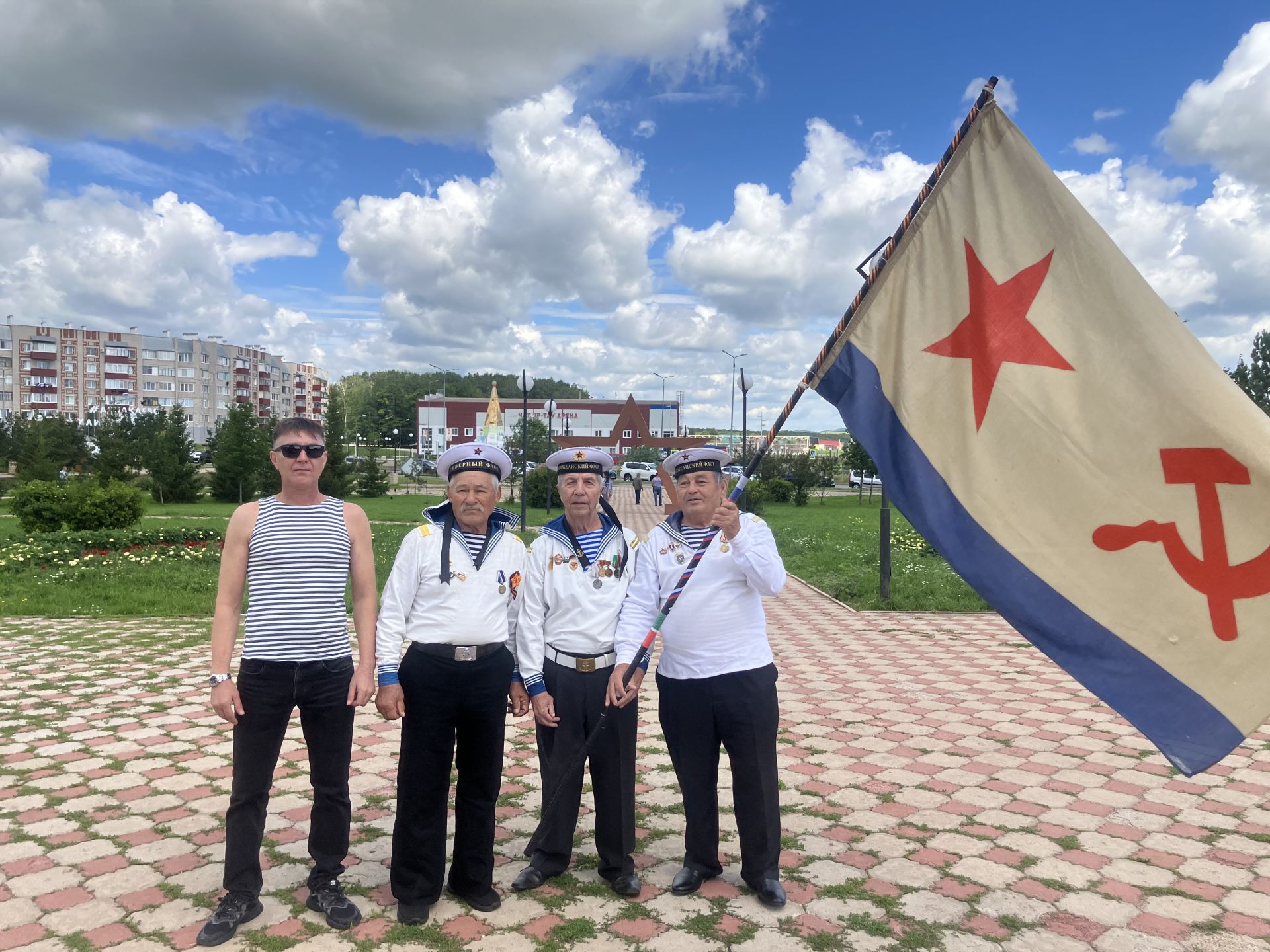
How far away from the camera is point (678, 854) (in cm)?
433

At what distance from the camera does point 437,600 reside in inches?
143

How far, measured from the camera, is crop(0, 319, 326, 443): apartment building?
98562 millimetres

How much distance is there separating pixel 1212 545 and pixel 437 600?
2793mm

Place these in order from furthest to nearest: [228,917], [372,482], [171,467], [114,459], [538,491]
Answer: [372,482] < [171,467] < [538,491] < [114,459] < [228,917]

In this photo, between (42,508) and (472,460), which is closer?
(472,460)

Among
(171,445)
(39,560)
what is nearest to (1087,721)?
(39,560)

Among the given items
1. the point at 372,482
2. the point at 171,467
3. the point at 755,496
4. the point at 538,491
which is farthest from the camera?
the point at 372,482

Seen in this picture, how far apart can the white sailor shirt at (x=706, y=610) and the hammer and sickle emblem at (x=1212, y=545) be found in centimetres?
140

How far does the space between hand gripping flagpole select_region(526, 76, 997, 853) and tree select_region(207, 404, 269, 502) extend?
34.2 m

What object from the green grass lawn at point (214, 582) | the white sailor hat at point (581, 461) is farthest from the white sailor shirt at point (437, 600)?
the green grass lawn at point (214, 582)

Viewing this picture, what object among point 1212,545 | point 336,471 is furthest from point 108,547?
point 336,471

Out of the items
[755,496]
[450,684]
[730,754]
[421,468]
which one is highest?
[421,468]

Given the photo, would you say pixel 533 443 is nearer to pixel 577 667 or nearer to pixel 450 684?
pixel 577 667

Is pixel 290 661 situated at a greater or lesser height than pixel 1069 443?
lesser
